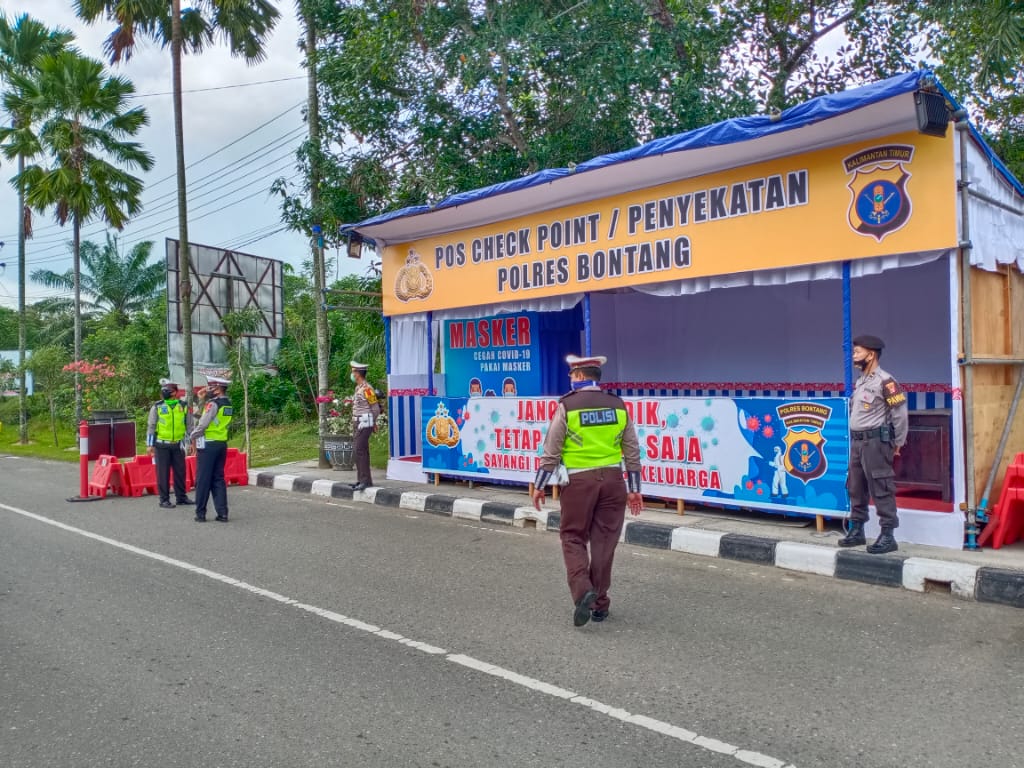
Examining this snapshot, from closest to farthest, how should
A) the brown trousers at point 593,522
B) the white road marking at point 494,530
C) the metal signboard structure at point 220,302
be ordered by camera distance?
the brown trousers at point 593,522, the white road marking at point 494,530, the metal signboard structure at point 220,302

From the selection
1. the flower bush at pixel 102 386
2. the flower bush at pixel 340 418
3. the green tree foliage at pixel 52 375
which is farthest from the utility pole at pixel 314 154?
the green tree foliage at pixel 52 375

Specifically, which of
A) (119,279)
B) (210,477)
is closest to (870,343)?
(210,477)

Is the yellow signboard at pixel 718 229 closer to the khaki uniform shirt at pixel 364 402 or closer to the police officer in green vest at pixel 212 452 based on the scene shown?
the khaki uniform shirt at pixel 364 402

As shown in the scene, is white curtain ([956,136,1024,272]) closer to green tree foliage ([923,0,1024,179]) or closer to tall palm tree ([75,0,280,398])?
green tree foliage ([923,0,1024,179])

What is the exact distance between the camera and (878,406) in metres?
6.82

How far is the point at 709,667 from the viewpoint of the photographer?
15.6 ft

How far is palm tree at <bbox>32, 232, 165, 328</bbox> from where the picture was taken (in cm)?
3453

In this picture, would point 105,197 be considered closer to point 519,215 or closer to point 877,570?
point 519,215

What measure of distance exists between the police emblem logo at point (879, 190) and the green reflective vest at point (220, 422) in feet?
23.0

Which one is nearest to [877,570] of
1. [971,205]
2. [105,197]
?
[971,205]

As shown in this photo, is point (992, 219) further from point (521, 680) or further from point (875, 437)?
point (521, 680)

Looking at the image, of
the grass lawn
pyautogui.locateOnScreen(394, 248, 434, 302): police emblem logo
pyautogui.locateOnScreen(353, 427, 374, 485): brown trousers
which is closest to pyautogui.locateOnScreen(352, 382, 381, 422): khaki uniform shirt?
pyautogui.locateOnScreen(353, 427, 374, 485): brown trousers

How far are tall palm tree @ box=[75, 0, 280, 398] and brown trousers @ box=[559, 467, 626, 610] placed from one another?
11.4 metres

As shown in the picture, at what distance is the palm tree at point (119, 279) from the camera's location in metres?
34.5
